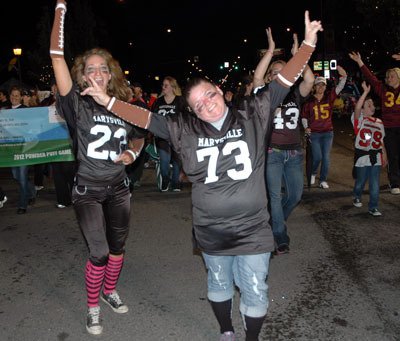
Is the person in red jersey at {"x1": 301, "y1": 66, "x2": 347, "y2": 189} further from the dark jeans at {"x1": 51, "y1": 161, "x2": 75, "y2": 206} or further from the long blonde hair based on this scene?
the long blonde hair

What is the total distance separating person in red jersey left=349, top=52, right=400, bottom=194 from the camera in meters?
7.84

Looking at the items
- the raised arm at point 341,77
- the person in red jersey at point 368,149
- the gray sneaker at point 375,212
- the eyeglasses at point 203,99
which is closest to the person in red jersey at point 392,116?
the raised arm at point 341,77

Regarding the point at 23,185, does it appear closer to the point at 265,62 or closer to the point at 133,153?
the point at 133,153

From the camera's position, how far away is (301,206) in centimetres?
734

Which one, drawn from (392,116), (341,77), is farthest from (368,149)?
(392,116)

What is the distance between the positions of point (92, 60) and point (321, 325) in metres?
2.83

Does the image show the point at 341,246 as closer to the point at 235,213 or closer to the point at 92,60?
the point at 235,213

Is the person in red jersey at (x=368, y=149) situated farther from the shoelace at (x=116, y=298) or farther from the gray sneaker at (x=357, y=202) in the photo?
the shoelace at (x=116, y=298)

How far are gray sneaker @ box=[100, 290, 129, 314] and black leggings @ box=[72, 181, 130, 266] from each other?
52 centimetres

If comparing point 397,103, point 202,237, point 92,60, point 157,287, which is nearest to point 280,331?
point 202,237

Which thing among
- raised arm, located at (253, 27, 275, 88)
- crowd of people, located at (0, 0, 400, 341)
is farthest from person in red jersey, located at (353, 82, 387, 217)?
raised arm, located at (253, 27, 275, 88)

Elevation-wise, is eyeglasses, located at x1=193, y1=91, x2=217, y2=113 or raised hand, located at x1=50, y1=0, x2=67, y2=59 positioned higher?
raised hand, located at x1=50, y1=0, x2=67, y2=59

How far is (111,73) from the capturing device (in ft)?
12.4

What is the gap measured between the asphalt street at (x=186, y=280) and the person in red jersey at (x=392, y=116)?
0.65 m
